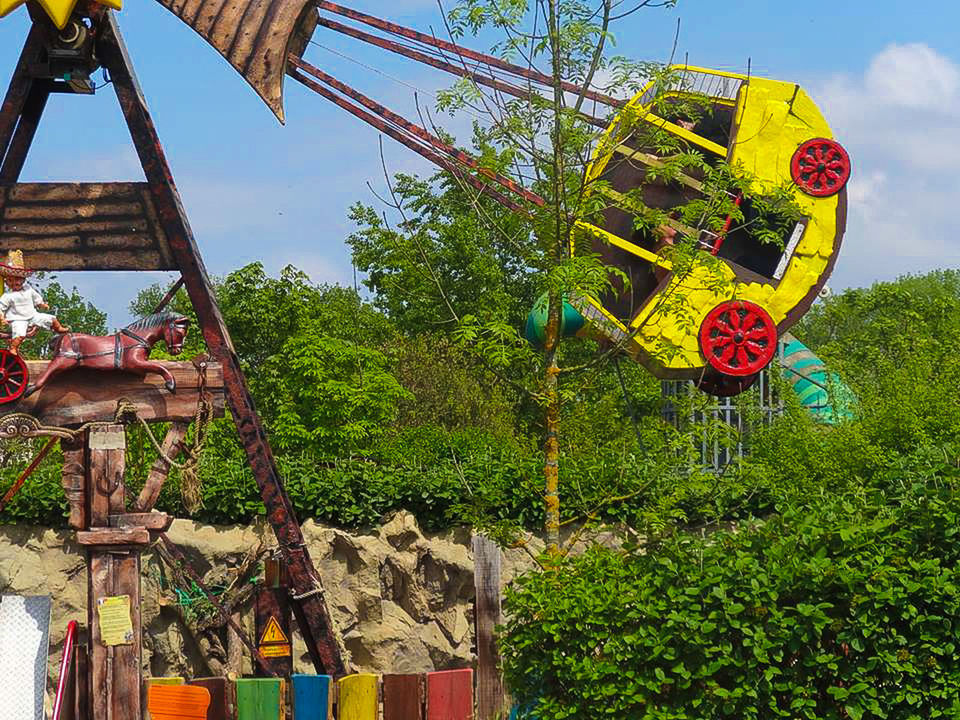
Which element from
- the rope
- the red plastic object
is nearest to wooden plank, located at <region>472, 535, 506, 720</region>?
the rope

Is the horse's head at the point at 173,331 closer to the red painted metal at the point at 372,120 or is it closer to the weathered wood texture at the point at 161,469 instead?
the weathered wood texture at the point at 161,469

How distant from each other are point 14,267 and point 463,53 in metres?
3.51

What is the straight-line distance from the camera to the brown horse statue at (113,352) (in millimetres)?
8656

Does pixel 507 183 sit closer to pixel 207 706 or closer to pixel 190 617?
pixel 207 706

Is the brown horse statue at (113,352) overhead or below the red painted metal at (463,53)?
below

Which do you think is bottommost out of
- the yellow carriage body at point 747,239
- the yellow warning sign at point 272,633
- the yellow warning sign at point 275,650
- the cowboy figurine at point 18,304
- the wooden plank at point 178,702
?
the wooden plank at point 178,702

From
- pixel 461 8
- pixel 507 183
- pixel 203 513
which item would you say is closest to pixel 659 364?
pixel 507 183

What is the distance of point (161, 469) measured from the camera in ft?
28.7

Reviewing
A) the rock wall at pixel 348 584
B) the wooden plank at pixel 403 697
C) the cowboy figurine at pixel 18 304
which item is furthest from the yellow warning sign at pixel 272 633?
the rock wall at pixel 348 584

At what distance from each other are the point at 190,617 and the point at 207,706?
5.08m

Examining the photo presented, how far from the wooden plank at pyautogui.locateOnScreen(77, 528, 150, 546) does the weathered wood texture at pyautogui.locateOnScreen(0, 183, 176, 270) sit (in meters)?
1.82

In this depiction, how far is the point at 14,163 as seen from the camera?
356 inches

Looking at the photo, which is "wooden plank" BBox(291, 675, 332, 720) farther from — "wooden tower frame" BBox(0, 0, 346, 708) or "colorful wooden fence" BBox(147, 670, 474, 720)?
"wooden tower frame" BBox(0, 0, 346, 708)

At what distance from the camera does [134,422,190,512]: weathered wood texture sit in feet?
27.9
